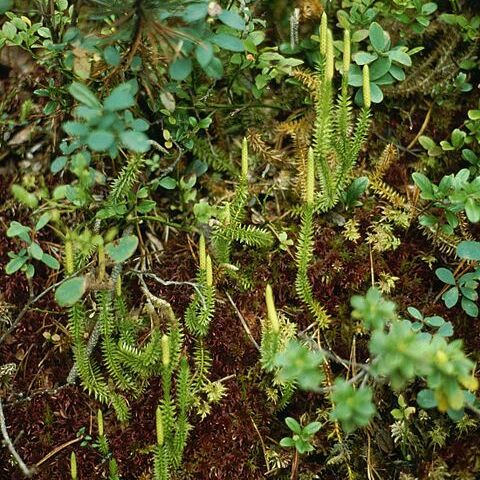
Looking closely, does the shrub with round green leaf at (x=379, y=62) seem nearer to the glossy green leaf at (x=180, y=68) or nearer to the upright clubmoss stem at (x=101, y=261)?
the glossy green leaf at (x=180, y=68)

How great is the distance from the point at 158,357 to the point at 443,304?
86cm

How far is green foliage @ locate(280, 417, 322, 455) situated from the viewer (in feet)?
5.68

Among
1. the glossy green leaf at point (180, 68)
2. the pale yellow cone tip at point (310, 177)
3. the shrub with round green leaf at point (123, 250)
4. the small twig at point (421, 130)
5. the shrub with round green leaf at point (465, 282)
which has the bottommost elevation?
the shrub with round green leaf at point (465, 282)

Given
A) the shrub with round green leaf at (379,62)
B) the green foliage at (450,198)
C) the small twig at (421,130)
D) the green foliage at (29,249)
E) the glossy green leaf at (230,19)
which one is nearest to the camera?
the glossy green leaf at (230,19)

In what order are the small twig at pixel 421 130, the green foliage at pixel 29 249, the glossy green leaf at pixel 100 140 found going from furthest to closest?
the small twig at pixel 421 130 < the green foliage at pixel 29 249 < the glossy green leaf at pixel 100 140

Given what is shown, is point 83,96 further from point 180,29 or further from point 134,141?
point 180,29

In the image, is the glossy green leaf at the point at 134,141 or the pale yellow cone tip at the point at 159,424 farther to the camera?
the pale yellow cone tip at the point at 159,424

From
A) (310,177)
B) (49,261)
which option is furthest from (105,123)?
(310,177)

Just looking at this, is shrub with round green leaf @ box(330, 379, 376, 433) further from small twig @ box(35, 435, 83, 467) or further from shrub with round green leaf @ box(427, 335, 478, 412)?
small twig @ box(35, 435, 83, 467)

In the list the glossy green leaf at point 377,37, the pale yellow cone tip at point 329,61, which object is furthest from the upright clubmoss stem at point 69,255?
the glossy green leaf at point 377,37

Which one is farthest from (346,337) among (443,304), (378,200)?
(378,200)

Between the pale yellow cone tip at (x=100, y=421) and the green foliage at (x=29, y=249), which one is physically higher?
the green foliage at (x=29, y=249)

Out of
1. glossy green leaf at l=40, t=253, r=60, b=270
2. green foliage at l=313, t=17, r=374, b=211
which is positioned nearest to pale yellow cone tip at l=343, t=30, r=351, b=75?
green foliage at l=313, t=17, r=374, b=211

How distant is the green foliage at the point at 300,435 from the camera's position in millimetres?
1730
